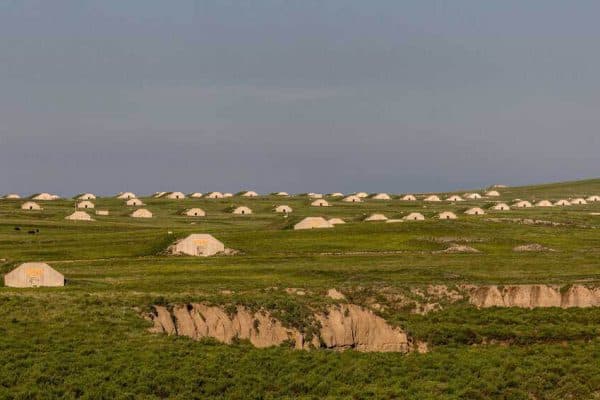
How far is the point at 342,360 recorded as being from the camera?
1612 inches

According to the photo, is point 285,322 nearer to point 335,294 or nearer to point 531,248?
point 335,294

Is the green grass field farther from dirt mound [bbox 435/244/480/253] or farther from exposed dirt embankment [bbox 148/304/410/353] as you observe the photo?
dirt mound [bbox 435/244/480/253]

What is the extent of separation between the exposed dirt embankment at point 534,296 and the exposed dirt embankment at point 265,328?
42.7 feet

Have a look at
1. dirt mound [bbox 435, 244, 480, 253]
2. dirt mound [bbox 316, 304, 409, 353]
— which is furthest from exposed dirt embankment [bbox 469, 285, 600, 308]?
dirt mound [bbox 435, 244, 480, 253]

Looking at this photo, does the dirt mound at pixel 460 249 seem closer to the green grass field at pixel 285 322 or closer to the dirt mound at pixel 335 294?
the green grass field at pixel 285 322

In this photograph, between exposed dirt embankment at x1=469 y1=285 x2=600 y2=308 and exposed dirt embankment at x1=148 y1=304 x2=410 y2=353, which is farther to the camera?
exposed dirt embankment at x1=469 y1=285 x2=600 y2=308

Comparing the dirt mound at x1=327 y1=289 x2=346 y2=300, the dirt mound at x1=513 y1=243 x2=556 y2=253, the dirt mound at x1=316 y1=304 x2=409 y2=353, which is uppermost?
the dirt mound at x1=513 y1=243 x2=556 y2=253

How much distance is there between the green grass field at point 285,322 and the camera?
120 feet

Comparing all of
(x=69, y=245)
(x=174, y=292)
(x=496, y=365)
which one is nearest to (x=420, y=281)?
(x=174, y=292)

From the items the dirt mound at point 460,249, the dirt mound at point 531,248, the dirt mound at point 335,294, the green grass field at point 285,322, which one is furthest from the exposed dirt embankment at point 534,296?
the dirt mound at point 531,248

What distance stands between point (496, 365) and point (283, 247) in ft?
197

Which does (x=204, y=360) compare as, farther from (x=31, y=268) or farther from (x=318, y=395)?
(x=31, y=268)

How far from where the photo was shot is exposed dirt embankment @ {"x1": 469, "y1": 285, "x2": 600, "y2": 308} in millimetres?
64562

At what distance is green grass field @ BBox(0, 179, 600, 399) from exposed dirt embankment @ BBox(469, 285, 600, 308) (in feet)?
8.02
